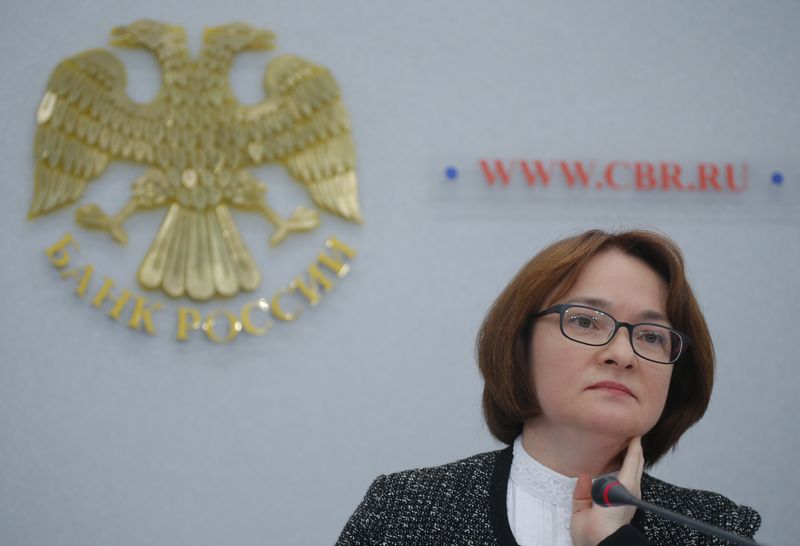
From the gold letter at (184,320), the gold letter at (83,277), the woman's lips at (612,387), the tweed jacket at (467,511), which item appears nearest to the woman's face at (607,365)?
the woman's lips at (612,387)

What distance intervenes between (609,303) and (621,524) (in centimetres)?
29

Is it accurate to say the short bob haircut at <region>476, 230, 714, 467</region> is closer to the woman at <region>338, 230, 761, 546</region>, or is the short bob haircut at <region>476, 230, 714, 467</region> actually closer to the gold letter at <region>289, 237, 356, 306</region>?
the woman at <region>338, 230, 761, 546</region>

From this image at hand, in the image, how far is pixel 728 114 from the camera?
10.0ft

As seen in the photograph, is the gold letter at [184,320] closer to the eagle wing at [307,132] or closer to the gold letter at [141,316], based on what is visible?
the gold letter at [141,316]

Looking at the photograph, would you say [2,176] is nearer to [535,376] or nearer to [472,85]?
[472,85]

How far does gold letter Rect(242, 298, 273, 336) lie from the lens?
9.09ft

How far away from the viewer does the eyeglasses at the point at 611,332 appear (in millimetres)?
1239

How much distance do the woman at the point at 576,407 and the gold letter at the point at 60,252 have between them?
1.66 metres

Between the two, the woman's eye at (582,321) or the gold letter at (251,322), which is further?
the gold letter at (251,322)

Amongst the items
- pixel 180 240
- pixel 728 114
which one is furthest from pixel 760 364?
pixel 180 240

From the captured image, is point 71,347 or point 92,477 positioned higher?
point 71,347

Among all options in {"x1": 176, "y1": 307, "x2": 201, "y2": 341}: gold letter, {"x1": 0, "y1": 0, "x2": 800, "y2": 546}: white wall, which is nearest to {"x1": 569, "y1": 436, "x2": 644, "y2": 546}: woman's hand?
{"x1": 0, "y1": 0, "x2": 800, "y2": 546}: white wall

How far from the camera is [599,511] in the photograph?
3.95ft

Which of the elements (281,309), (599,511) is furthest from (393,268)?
(599,511)
